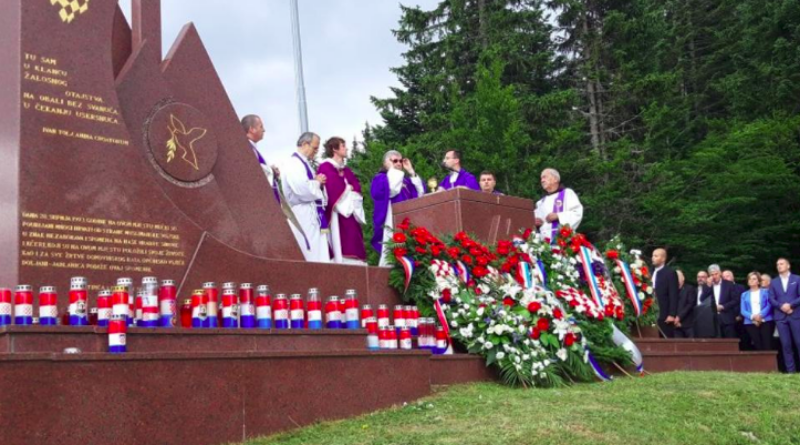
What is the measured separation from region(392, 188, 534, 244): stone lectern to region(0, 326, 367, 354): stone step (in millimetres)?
3274

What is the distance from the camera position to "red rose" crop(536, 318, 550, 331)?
8961 mm

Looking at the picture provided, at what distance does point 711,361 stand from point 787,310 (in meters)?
1.87

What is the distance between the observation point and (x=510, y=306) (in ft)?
30.3

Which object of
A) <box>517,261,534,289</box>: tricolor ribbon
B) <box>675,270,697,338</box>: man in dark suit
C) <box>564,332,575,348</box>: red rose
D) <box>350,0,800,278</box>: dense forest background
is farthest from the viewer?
<box>350,0,800,278</box>: dense forest background

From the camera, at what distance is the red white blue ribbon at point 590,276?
10906 mm

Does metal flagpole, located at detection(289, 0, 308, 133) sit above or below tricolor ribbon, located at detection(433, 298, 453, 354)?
above

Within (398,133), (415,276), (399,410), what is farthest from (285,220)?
(398,133)

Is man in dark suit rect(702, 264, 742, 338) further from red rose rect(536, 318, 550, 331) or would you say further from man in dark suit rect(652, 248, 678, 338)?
red rose rect(536, 318, 550, 331)

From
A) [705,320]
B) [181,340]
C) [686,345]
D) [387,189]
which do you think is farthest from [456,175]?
[181,340]

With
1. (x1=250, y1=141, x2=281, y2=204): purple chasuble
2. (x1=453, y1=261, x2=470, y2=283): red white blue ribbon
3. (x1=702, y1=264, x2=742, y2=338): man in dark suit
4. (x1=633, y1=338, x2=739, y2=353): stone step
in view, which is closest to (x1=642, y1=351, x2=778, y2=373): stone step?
(x1=633, y1=338, x2=739, y2=353): stone step

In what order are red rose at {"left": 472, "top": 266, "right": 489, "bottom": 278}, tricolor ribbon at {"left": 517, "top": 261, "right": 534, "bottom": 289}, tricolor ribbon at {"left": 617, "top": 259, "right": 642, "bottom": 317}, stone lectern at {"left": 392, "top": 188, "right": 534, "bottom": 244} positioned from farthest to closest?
tricolor ribbon at {"left": 617, "top": 259, "right": 642, "bottom": 317} < stone lectern at {"left": 392, "top": 188, "right": 534, "bottom": 244} < tricolor ribbon at {"left": 517, "top": 261, "right": 534, "bottom": 289} < red rose at {"left": 472, "top": 266, "right": 489, "bottom": 278}

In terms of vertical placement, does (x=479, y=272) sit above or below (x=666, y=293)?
above

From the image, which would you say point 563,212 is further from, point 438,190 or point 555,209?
point 438,190

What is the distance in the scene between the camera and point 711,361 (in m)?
12.6
